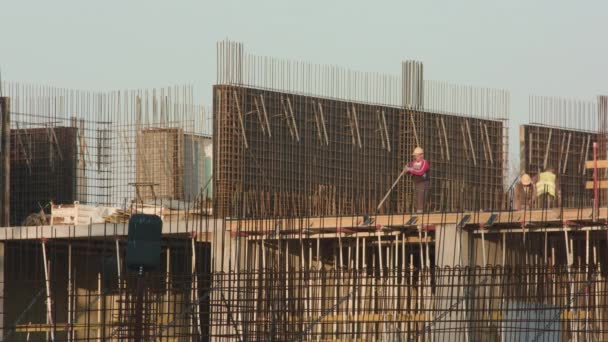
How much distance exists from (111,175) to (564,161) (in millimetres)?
11347

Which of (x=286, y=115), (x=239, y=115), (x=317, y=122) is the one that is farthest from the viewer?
(x=317, y=122)

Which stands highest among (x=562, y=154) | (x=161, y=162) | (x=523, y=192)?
(x=562, y=154)


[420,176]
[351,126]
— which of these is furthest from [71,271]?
[420,176]

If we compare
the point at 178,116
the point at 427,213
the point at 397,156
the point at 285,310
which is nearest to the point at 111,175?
the point at 178,116

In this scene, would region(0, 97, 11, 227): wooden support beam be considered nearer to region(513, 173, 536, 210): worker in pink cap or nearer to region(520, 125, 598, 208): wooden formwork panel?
region(513, 173, 536, 210): worker in pink cap

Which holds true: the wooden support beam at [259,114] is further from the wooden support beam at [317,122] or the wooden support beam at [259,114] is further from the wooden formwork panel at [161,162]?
the wooden formwork panel at [161,162]

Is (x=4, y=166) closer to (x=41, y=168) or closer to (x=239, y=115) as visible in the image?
(x=41, y=168)

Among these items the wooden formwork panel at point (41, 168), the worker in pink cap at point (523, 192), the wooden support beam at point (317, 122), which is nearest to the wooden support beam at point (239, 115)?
the wooden support beam at point (317, 122)

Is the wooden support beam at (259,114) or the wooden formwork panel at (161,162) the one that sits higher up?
the wooden support beam at (259,114)

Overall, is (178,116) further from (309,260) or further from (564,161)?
(564,161)

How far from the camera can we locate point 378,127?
32656 millimetres

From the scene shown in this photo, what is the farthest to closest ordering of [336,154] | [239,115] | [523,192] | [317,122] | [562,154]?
[562,154] → [336,154] → [317,122] → [239,115] → [523,192]

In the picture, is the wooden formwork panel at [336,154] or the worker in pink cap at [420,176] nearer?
the worker in pink cap at [420,176]

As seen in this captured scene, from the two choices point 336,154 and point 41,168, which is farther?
point 41,168
